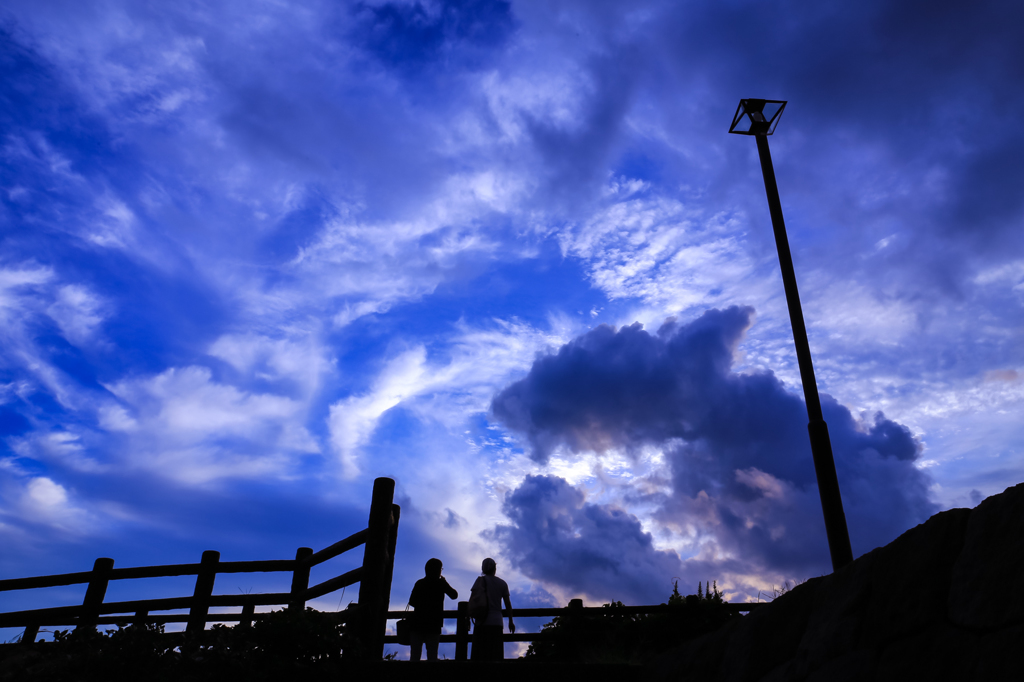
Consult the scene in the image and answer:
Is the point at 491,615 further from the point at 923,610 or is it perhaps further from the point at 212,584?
the point at 923,610

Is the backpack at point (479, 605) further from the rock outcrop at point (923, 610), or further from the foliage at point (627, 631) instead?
the rock outcrop at point (923, 610)

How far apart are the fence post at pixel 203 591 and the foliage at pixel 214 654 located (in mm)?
2148

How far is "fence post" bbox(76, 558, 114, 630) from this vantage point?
9523 millimetres

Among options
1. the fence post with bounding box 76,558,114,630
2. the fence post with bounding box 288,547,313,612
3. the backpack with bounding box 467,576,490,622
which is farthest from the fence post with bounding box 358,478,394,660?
the fence post with bounding box 76,558,114,630

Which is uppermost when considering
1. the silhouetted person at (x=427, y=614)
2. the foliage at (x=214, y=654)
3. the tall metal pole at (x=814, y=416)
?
the tall metal pole at (x=814, y=416)

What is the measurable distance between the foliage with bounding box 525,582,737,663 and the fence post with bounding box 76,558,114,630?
7.06 m

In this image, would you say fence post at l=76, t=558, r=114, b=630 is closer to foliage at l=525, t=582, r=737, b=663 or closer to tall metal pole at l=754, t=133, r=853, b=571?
foliage at l=525, t=582, r=737, b=663

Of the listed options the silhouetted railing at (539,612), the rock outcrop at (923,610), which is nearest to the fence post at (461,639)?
the silhouetted railing at (539,612)

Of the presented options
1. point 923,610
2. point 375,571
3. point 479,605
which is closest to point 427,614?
point 479,605

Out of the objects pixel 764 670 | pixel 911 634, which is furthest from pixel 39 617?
pixel 911 634

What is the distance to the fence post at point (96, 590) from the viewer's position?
952 cm

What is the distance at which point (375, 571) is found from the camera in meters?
8.03

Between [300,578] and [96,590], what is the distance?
3078mm

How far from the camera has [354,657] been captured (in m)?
6.81
